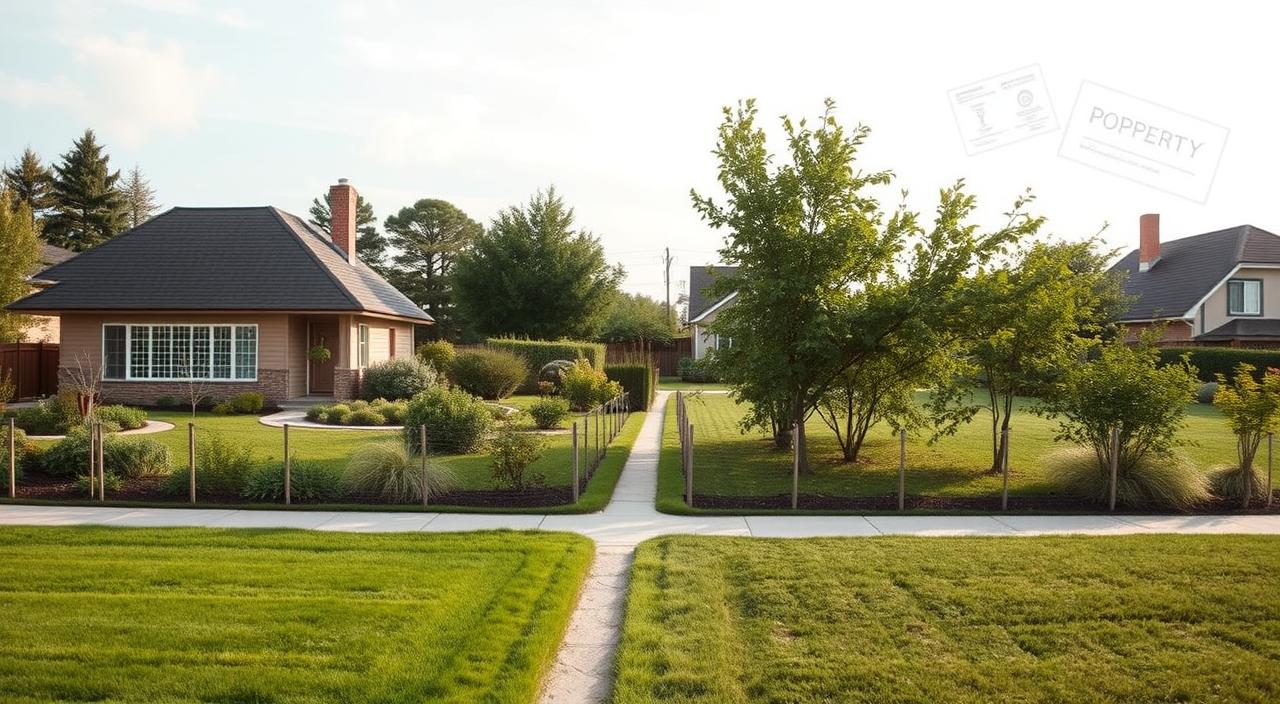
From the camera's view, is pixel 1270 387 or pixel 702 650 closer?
pixel 702 650

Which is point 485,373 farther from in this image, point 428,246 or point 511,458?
point 428,246

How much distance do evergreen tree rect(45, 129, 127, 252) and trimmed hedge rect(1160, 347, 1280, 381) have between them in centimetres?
5239

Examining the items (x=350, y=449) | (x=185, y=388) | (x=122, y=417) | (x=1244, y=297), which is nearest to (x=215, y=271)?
(x=185, y=388)

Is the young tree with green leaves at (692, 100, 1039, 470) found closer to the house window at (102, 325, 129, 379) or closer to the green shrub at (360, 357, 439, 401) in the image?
the green shrub at (360, 357, 439, 401)

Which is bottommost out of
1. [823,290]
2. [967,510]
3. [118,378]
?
[967,510]

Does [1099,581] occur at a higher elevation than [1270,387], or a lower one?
lower

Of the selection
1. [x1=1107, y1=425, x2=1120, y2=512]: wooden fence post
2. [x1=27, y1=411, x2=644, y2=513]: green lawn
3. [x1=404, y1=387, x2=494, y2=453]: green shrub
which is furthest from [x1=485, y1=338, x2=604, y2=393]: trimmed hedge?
[x1=1107, y1=425, x2=1120, y2=512]: wooden fence post

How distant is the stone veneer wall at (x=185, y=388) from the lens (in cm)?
2162

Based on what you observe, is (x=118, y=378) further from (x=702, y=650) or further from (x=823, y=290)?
(x=702, y=650)

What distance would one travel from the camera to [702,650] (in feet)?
15.7

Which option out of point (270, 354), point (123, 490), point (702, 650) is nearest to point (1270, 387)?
point (702, 650)

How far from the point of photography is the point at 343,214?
2645 cm

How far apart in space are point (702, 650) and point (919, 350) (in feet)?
24.6

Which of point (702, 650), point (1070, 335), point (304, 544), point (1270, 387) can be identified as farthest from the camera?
point (1070, 335)
